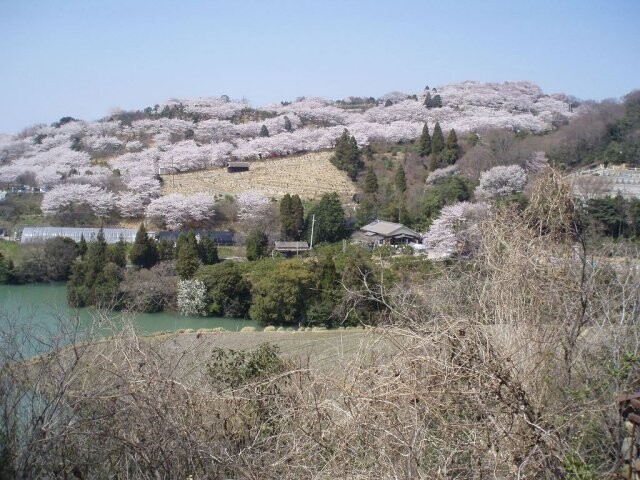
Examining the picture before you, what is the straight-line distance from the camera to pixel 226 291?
12023 mm

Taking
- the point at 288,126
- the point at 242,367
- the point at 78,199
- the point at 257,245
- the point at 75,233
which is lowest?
the point at 257,245

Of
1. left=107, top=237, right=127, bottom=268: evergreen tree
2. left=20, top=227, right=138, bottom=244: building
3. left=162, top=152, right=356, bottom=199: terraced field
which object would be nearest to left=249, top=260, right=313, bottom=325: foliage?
left=107, top=237, right=127, bottom=268: evergreen tree

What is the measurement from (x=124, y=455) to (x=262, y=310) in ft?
28.7

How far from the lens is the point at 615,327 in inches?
146

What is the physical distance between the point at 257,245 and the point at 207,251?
1.35 meters

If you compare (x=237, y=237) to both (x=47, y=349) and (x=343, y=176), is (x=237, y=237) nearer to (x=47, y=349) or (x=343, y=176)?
(x=343, y=176)

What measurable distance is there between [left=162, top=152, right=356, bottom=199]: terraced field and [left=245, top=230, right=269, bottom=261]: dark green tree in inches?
178

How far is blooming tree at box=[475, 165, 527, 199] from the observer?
15.9 m

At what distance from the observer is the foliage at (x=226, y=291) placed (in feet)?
39.3

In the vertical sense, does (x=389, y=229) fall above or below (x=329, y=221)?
below

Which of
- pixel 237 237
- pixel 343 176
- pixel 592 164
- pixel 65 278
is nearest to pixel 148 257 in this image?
pixel 65 278

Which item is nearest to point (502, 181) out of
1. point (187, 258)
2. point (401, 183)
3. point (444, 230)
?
point (401, 183)

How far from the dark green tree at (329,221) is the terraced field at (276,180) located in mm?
3803

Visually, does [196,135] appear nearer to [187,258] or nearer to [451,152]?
[451,152]
